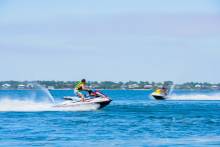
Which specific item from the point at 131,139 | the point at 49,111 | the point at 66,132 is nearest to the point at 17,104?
the point at 49,111

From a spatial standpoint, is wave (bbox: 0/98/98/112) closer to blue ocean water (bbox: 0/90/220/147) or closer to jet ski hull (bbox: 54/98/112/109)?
jet ski hull (bbox: 54/98/112/109)

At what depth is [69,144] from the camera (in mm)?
24625

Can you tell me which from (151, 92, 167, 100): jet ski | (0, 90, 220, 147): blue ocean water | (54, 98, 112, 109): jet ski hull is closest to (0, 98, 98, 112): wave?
(54, 98, 112, 109): jet ski hull

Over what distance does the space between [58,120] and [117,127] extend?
5250 mm

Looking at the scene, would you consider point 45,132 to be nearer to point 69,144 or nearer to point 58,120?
point 69,144

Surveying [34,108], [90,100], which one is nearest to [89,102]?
[90,100]

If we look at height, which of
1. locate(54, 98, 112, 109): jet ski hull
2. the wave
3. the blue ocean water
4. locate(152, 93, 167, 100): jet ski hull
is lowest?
the blue ocean water

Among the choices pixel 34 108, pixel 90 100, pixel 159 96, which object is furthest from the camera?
pixel 159 96

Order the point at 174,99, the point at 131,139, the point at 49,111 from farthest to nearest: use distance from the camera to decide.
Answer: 1. the point at 174,99
2. the point at 49,111
3. the point at 131,139

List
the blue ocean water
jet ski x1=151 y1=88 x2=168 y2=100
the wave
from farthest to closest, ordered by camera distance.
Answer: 1. jet ski x1=151 y1=88 x2=168 y2=100
2. the wave
3. the blue ocean water

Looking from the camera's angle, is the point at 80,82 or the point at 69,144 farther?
the point at 80,82

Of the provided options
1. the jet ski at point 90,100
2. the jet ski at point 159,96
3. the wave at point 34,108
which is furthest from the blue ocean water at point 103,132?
the jet ski at point 159,96

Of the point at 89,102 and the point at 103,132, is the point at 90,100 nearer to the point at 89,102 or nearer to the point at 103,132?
the point at 89,102

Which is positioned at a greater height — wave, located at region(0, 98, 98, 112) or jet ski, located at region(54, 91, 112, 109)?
jet ski, located at region(54, 91, 112, 109)
